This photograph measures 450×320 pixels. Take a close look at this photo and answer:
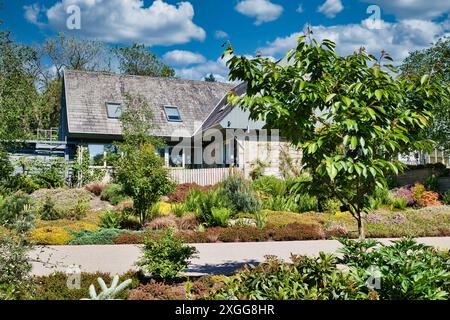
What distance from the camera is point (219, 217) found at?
566 inches

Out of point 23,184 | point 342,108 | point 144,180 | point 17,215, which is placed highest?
point 342,108

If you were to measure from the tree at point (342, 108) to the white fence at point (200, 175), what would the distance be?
17.1 m

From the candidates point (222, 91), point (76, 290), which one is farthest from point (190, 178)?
point (76, 290)

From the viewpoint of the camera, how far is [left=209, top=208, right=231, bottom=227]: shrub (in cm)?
1437

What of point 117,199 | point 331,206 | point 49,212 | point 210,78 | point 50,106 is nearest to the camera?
point 49,212

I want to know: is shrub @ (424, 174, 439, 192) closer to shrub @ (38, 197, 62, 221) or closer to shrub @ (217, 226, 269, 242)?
shrub @ (217, 226, 269, 242)

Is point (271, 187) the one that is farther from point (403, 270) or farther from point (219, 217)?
point (403, 270)

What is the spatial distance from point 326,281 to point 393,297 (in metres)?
0.70

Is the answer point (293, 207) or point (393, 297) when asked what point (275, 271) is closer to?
point (393, 297)

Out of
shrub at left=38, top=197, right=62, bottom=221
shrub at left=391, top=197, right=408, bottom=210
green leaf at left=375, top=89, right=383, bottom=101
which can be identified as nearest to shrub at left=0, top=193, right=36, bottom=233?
green leaf at left=375, top=89, right=383, bottom=101

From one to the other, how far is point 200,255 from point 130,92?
22.4 metres

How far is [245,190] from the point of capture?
55.9 ft

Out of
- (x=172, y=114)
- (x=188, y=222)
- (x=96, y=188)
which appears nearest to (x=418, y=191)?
(x=188, y=222)

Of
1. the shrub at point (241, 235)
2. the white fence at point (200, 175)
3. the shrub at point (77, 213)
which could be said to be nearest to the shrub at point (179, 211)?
the shrub at point (241, 235)
